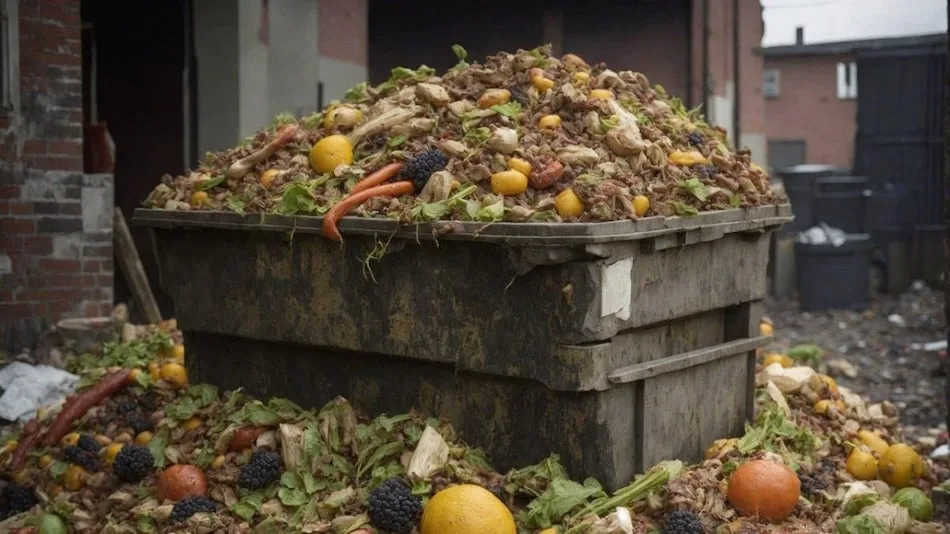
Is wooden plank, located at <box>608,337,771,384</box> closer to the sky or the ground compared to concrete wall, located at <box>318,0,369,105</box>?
closer to the ground

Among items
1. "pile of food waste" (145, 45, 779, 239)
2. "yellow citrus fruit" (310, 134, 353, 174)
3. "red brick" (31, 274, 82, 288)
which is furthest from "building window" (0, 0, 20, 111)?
"yellow citrus fruit" (310, 134, 353, 174)

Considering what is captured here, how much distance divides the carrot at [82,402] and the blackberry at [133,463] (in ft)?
2.85

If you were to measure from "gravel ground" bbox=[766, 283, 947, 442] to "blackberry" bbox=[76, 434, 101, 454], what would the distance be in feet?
15.6

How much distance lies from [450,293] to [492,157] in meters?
0.66

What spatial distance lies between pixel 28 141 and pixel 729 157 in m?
4.42

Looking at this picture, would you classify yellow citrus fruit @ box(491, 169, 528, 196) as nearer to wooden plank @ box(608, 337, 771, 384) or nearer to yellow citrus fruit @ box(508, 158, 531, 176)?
yellow citrus fruit @ box(508, 158, 531, 176)

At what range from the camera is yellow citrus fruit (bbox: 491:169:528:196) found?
488cm

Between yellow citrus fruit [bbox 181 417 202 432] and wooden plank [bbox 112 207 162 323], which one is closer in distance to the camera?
yellow citrus fruit [bbox 181 417 202 432]

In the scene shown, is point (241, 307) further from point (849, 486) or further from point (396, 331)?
point (849, 486)

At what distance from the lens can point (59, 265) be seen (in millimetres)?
7590

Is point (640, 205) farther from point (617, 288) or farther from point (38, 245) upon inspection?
point (38, 245)

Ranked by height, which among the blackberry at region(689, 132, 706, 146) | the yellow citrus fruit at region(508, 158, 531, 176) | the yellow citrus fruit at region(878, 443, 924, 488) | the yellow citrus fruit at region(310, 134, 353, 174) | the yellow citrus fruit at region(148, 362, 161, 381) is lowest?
the yellow citrus fruit at region(878, 443, 924, 488)

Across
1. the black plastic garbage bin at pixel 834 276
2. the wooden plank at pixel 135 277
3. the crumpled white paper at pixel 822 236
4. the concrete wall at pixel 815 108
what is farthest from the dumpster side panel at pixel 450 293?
the concrete wall at pixel 815 108

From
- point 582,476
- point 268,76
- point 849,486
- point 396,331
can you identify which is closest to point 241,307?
point 396,331
